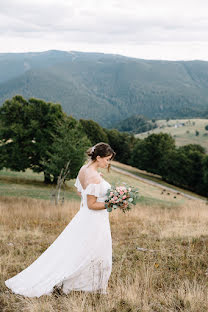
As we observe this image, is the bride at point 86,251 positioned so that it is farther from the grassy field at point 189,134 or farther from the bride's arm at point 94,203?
the grassy field at point 189,134

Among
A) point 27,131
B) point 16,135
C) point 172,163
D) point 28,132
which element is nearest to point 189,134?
point 172,163

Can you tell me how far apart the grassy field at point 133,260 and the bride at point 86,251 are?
0.60 feet

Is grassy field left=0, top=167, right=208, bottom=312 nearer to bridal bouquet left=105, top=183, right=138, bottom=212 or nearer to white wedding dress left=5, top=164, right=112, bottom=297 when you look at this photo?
white wedding dress left=5, top=164, right=112, bottom=297

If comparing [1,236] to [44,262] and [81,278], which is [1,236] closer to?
[44,262]

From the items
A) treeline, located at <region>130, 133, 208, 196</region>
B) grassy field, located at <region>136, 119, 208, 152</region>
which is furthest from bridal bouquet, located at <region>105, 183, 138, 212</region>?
grassy field, located at <region>136, 119, 208, 152</region>

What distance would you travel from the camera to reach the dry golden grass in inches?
194

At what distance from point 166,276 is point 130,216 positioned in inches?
228

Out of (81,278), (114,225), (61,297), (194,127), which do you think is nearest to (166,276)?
(81,278)

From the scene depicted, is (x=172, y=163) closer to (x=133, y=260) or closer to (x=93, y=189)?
(x=133, y=260)

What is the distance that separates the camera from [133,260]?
24.2 ft

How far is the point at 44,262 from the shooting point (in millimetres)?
5777

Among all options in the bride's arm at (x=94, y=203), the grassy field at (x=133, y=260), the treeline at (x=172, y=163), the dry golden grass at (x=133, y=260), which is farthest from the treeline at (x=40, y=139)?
the bride's arm at (x=94, y=203)

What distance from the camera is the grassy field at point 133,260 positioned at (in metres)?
4.93

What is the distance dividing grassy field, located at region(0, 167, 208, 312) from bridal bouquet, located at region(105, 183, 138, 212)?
1334mm
